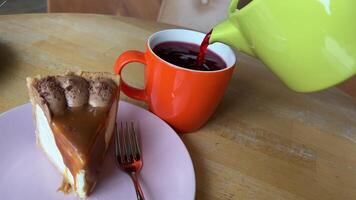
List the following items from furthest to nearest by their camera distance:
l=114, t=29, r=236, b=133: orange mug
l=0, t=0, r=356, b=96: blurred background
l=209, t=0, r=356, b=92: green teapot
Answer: l=0, t=0, r=356, b=96: blurred background < l=114, t=29, r=236, b=133: orange mug < l=209, t=0, r=356, b=92: green teapot

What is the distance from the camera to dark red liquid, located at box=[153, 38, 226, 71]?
0.46 metres

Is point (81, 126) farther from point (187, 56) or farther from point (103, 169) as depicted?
point (187, 56)

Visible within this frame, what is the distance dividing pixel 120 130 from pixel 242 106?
20cm

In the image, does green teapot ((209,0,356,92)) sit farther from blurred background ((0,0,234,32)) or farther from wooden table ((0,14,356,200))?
blurred background ((0,0,234,32))

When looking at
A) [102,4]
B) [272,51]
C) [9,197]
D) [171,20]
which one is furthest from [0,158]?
[102,4]

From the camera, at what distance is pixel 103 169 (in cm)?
40

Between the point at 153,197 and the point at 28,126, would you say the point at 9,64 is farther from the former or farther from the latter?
the point at 153,197

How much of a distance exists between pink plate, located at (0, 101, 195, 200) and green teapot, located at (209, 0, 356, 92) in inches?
6.0

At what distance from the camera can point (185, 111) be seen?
0.46 meters

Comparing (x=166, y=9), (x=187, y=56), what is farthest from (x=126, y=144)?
(x=166, y=9)

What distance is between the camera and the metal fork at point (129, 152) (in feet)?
1.27

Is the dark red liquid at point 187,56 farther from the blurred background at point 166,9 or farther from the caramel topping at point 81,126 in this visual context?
the blurred background at point 166,9

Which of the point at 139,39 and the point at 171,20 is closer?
the point at 139,39

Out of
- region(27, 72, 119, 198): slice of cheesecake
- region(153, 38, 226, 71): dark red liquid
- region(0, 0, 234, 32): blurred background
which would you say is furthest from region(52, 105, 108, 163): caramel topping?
region(0, 0, 234, 32): blurred background
